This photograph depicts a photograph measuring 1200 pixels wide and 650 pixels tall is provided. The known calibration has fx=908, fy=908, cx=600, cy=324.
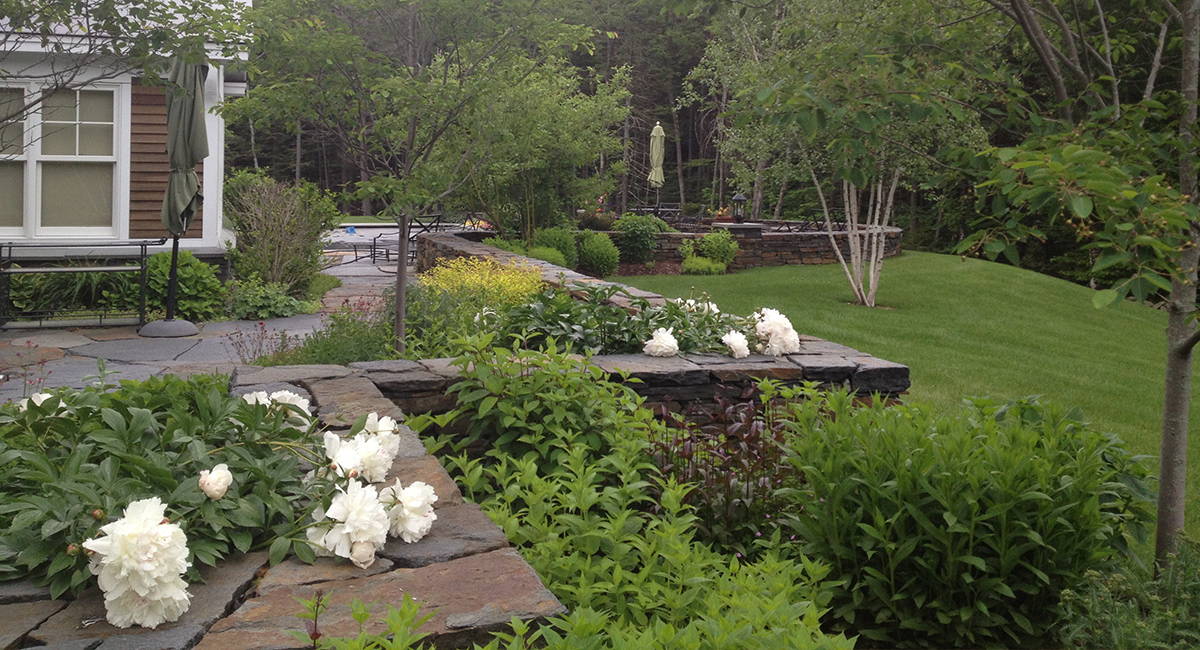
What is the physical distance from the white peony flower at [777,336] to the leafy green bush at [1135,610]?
228 cm

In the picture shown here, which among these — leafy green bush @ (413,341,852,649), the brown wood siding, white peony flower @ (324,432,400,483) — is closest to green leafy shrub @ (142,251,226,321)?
the brown wood siding

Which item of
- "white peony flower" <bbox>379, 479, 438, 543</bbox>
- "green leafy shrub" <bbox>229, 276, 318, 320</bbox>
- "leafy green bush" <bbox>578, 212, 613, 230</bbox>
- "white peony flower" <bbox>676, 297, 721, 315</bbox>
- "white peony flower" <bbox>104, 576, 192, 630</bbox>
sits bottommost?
"green leafy shrub" <bbox>229, 276, 318, 320</bbox>

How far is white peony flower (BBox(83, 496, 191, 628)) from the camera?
1688 millimetres

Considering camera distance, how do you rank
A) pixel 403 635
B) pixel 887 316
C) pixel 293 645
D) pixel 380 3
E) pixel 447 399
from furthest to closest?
pixel 887 316 < pixel 380 3 < pixel 447 399 < pixel 293 645 < pixel 403 635

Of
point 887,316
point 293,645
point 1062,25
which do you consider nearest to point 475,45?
point 1062,25

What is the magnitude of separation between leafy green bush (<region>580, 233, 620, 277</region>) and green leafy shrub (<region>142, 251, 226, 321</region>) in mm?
7355

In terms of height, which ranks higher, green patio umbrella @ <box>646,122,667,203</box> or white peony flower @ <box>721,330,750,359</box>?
green patio umbrella @ <box>646,122,667,203</box>

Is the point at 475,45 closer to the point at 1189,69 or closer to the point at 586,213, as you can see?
the point at 1189,69

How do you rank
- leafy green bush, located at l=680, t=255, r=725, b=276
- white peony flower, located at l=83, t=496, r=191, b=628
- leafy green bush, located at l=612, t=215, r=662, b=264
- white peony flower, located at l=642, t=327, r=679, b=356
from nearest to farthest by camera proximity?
1. white peony flower, located at l=83, t=496, r=191, b=628
2. white peony flower, located at l=642, t=327, r=679, b=356
3. leafy green bush, located at l=680, t=255, r=725, b=276
4. leafy green bush, located at l=612, t=215, r=662, b=264

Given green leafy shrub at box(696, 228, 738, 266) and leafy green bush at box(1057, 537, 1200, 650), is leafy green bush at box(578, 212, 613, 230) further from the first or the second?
leafy green bush at box(1057, 537, 1200, 650)

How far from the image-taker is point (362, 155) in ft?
21.1

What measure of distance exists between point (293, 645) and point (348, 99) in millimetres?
5574

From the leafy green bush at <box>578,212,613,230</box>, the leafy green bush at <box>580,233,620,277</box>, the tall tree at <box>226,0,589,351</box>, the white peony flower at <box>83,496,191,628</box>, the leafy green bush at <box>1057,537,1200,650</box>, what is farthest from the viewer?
the leafy green bush at <box>578,212,613,230</box>

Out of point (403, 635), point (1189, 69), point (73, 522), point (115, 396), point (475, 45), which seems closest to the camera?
point (403, 635)
